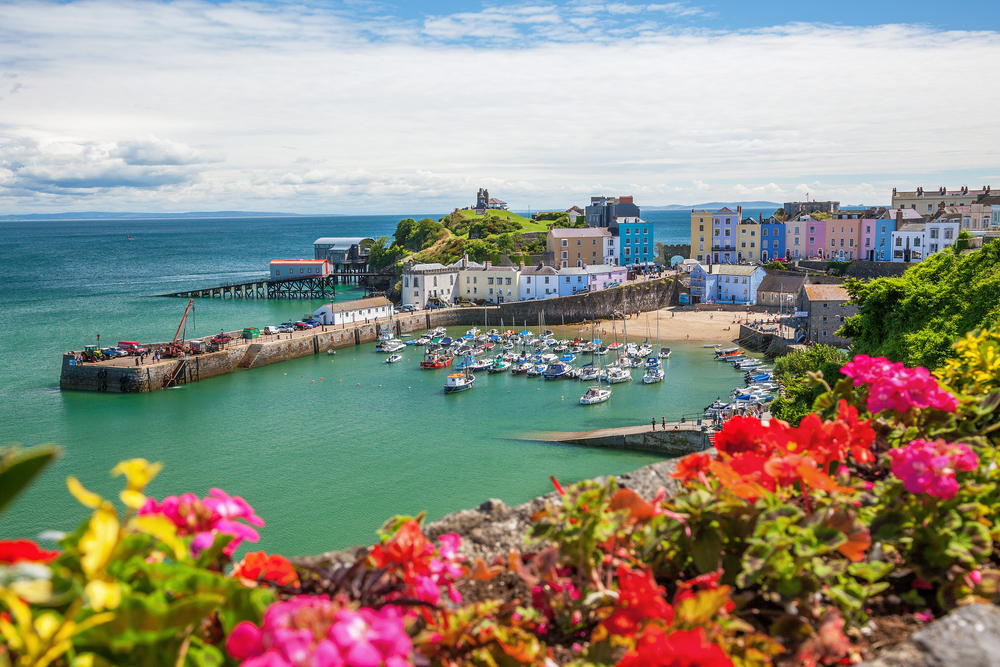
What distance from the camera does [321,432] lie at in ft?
94.4

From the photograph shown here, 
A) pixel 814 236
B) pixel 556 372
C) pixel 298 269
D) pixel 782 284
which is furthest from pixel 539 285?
pixel 298 269

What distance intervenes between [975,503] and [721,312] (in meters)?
56.0

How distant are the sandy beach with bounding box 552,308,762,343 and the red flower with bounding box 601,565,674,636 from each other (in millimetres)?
46090

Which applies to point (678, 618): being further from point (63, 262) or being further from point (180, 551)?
point (63, 262)

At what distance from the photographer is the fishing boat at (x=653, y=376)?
36.4m

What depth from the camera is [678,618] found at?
2.02 meters

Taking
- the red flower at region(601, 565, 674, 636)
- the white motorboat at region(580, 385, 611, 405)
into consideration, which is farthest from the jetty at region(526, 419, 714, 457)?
the red flower at region(601, 565, 674, 636)

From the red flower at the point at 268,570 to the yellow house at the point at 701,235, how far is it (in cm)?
7383

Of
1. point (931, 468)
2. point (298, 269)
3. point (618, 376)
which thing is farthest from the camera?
point (298, 269)

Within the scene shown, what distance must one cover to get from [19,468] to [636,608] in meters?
1.57

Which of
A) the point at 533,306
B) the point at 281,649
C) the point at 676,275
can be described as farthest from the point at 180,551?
the point at 676,275

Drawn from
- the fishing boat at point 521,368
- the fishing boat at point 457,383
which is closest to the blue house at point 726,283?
the fishing boat at point 521,368

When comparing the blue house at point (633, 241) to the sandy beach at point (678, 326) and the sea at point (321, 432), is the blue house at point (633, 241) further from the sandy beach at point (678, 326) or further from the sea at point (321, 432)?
the sea at point (321, 432)

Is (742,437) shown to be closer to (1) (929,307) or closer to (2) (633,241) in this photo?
(1) (929,307)
